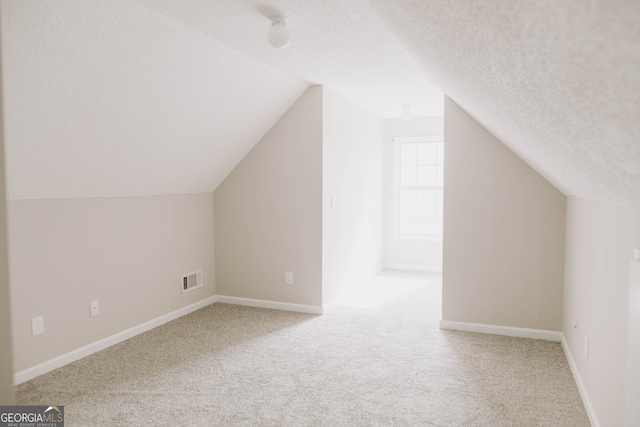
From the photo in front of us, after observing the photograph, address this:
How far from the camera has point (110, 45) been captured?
2367mm

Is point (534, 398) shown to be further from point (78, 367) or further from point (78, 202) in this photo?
point (78, 202)

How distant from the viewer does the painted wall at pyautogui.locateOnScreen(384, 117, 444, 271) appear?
244 inches

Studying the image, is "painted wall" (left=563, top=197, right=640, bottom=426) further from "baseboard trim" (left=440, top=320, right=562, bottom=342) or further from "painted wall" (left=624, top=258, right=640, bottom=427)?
"baseboard trim" (left=440, top=320, right=562, bottom=342)

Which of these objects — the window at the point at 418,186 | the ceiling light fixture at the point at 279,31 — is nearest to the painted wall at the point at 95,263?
the ceiling light fixture at the point at 279,31

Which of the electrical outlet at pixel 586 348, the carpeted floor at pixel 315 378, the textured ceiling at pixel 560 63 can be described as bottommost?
the carpeted floor at pixel 315 378

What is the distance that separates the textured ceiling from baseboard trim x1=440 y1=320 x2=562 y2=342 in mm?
2117

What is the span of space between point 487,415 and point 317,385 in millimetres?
964

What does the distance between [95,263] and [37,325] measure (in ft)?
1.86

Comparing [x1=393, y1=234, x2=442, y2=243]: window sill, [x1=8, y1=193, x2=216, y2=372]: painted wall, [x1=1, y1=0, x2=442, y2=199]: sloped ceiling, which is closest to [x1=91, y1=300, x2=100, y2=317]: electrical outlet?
[x1=8, y1=193, x2=216, y2=372]: painted wall

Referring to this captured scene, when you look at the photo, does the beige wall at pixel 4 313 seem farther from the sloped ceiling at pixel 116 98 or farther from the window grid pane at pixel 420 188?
the window grid pane at pixel 420 188

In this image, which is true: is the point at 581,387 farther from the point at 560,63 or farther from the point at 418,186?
the point at 418,186

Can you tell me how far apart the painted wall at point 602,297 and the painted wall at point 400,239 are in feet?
10.5

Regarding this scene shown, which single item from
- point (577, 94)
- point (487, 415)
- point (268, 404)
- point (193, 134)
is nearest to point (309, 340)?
point (268, 404)

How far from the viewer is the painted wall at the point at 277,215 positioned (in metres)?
4.16
